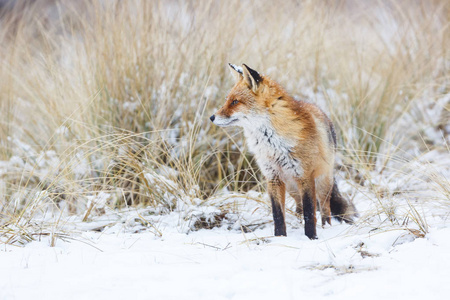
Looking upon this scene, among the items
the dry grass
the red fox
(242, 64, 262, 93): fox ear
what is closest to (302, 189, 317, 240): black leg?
the red fox

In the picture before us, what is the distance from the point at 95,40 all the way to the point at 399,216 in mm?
3827

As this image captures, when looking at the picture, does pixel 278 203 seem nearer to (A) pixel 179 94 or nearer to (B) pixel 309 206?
(B) pixel 309 206

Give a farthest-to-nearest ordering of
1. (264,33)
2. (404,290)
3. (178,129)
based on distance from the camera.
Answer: (264,33), (178,129), (404,290)

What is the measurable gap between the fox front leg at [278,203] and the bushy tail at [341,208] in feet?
2.17

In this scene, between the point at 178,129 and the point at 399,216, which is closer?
the point at 399,216

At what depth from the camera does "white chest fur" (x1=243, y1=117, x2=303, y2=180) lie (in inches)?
127

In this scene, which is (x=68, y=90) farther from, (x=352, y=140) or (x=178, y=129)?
(x=352, y=140)

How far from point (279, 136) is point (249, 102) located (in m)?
0.32

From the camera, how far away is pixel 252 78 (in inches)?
127

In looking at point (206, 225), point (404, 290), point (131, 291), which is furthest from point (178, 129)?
point (404, 290)

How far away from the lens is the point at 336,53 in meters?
6.33

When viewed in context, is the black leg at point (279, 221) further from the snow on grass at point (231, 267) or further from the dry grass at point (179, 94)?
the dry grass at point (179, 94)

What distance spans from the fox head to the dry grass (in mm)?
813

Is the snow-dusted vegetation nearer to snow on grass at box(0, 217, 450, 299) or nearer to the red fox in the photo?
snow on grass at box(0, 217, 450, 299)
